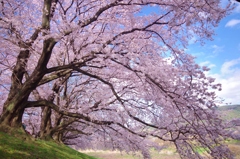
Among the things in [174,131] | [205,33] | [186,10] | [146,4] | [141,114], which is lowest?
[174,131]

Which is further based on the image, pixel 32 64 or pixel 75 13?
pixel 32 64

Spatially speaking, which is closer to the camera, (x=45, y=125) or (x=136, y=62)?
(x=136, y=62)

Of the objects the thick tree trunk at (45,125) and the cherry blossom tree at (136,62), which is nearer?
the cherry blossom tree at (136,62)

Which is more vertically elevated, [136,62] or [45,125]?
[136,62]

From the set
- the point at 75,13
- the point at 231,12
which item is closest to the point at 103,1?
the point at 75,13

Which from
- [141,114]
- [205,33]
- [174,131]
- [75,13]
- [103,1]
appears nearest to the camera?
[205,33]

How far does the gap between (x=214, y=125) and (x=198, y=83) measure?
1293 millimetres

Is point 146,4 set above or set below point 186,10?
above

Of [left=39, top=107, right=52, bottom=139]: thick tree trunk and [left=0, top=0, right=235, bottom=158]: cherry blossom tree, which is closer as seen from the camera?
[left=0, top=0, right=235, bottom=158]: cherry blossom tree

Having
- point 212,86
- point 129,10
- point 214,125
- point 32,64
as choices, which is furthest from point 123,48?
point 32,64

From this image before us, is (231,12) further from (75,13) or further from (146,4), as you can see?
(75,13)

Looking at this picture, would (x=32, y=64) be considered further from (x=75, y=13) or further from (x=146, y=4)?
(x=146, y=4)

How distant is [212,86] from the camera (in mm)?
5922

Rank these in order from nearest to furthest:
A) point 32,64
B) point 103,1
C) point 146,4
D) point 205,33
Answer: point 205,33 < point 146,4 < point 103,1 < point 32,64
